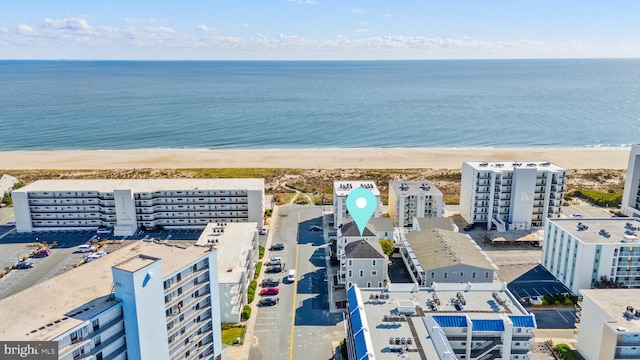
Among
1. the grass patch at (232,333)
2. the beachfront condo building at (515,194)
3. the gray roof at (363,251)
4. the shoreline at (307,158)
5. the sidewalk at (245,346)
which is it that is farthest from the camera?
the shoreline at (307,158)

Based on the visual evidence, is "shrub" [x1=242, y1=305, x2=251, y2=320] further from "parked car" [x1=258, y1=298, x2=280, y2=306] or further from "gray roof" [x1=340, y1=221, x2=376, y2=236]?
"gray roof" [x1=340, y1=221, x2=376, y2=236]

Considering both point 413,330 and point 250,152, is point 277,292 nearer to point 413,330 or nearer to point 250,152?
point 413,330

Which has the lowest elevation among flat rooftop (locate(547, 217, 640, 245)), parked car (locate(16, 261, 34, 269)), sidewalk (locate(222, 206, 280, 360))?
sidewalk (locate(222, 206, 280, 360))

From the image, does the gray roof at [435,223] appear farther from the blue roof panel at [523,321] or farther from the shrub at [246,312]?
the shrub at [246,312]

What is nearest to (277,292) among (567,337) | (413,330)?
(413,330)

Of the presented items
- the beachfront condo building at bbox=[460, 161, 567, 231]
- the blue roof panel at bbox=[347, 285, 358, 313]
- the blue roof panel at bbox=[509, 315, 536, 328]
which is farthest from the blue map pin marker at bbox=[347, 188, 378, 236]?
the beachfront condo building at bbox=[460, 161, 567, 231]

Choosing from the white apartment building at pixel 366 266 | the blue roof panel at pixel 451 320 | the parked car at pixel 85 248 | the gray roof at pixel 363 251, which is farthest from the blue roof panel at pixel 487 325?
the parked car at pixel 85 248
